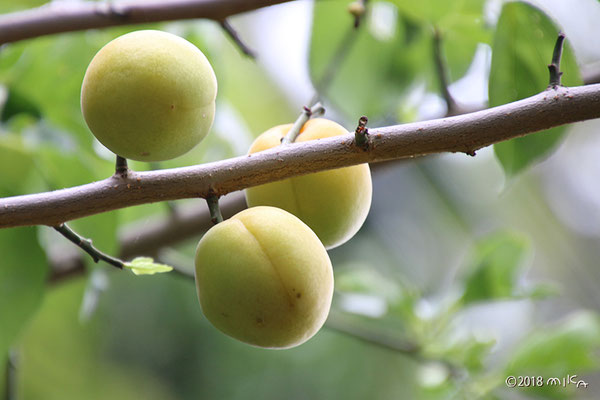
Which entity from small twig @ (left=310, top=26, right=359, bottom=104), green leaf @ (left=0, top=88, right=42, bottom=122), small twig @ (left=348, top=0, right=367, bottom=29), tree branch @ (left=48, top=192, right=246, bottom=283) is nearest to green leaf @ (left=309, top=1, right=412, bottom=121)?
small twig @ (left=310, top=26, right=359, bottom=104)

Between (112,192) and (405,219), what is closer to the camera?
(112,192)

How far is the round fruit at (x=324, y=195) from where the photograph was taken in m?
0.59

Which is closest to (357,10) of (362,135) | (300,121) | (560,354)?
(300,121)

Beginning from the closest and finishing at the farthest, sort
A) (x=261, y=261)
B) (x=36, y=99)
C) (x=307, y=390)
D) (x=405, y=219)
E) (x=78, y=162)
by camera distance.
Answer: (x=261, y=261)
(x=78, y=162)
(x=36, y=99)
(x=307, y=390)
(x=405, y=219)

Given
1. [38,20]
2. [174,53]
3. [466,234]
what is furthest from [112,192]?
[466,234]

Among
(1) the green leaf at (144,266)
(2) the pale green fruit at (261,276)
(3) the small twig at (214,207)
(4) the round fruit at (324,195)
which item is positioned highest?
(4) the round fruit at (324,195)

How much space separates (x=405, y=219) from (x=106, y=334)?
135cm

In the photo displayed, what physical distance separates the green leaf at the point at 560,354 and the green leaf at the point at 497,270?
0.33 ft

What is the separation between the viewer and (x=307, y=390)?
2584 mm

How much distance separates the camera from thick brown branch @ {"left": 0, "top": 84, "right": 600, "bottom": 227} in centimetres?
51

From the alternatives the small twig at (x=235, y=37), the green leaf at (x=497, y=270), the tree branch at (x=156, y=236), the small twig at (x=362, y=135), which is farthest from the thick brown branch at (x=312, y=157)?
the green leaf at (x=497, y=270)

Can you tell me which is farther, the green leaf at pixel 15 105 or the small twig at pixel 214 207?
the green leaf at pixel 15 105

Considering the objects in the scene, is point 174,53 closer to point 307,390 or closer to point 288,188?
point 288,188

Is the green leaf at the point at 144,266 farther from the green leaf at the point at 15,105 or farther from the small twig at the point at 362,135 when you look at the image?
the green leaf at the point at 15,105
